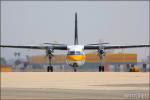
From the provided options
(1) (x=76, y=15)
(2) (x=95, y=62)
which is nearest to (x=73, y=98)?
(1) (x=76, y=15)

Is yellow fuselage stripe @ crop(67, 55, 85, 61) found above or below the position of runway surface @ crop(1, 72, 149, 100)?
above

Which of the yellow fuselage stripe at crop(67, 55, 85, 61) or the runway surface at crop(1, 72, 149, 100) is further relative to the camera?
the yellow fuselage stripe at crop(67, 55, 85, 61)

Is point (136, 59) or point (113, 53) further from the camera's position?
point (113, 53)

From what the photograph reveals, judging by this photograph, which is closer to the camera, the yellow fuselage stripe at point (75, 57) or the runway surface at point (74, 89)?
the runway surface at point (74, 89)

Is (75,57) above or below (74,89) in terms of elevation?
above

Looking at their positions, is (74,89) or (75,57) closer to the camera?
(74,89)

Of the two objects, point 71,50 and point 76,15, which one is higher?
point 76,15

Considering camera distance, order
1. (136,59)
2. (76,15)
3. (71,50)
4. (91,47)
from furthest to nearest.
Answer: (136,59) < (76,15) < (91,47) < (71,50)

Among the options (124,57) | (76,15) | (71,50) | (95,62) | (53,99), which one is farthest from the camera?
(95,62)

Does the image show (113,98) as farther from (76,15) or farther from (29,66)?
(29,66)

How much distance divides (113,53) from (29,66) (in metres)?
19.9

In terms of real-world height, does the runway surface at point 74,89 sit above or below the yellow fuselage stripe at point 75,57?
below

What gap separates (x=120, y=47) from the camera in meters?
81.6

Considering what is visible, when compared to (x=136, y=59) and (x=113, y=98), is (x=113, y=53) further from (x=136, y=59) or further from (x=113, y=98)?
(x=113, y=98)
